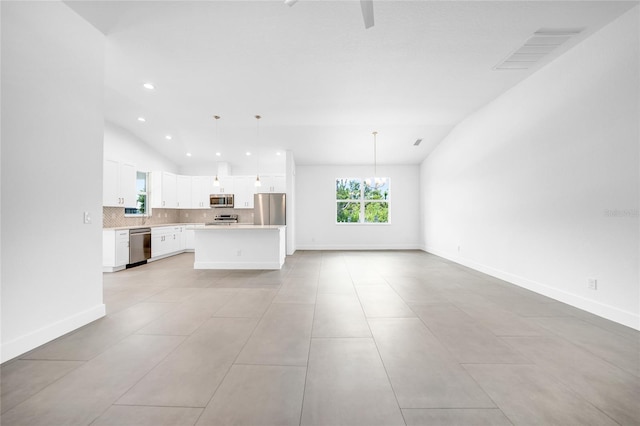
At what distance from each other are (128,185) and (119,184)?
26 centimetres

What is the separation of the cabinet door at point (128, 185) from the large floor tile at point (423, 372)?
6.44m

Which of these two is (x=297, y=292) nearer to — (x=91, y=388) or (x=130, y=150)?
(x=91, y=388)

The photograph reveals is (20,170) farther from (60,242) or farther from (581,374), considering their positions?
(581,374)

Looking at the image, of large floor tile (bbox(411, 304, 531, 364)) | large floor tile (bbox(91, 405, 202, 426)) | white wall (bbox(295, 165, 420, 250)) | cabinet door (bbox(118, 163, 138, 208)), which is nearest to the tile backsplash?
cabinet door (bbox(118, 163, 138, 208))

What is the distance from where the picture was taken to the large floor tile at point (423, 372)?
5.21 feet

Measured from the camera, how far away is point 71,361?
6.66 feet

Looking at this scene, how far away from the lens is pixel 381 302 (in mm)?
3428

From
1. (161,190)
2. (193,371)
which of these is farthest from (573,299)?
(161,190)

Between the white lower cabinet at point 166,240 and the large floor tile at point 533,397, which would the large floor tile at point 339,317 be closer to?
the large floor tile at point 533,397

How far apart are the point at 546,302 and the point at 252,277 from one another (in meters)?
4.41

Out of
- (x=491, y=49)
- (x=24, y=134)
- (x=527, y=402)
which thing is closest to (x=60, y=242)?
(x=24, y=134)

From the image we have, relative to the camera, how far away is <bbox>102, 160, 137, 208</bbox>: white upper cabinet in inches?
224

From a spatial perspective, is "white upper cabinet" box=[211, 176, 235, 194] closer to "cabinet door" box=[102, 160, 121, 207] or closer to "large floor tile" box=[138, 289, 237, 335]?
"cabinet door" box=[102, 160, 121, 207]

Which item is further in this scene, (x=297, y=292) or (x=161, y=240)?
(x=161, y=240)
